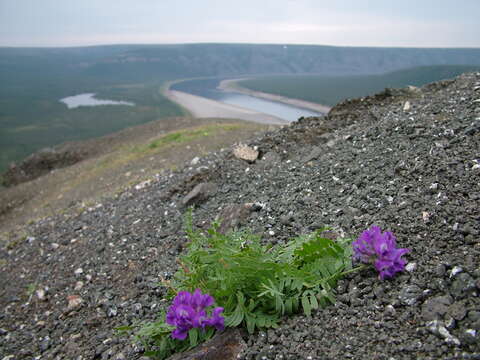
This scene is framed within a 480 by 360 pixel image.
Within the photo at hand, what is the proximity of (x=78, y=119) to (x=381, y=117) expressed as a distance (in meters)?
84.2

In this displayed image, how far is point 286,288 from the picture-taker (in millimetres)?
2723

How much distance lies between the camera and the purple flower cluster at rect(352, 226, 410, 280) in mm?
2590

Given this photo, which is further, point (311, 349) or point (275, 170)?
point (275, 170)

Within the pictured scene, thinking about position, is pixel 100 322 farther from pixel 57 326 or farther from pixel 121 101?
pixel 121 101

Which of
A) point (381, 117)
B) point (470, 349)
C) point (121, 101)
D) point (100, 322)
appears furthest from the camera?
point (121, 101)

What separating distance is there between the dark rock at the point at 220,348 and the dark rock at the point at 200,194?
3.63 m

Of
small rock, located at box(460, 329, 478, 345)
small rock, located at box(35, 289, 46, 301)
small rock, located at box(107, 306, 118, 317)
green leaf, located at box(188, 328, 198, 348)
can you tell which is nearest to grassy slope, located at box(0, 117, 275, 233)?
small rock, located at box(35, 289, 46, 301)

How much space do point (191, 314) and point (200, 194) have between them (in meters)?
3.76

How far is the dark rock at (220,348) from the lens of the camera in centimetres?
247

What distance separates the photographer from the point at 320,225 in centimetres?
387

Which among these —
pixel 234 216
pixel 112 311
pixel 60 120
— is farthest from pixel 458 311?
pixel 60 120

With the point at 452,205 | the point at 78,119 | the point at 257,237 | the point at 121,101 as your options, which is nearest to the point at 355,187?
the point at 452,205

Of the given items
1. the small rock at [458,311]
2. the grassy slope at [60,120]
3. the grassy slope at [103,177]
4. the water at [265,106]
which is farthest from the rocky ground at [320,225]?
the grassy slope at [60,120]

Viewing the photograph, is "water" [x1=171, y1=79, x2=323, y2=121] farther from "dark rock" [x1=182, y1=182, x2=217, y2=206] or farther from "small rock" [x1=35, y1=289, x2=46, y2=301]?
"small rock" [x1=35, y1=289, x2=46, y2=301]
